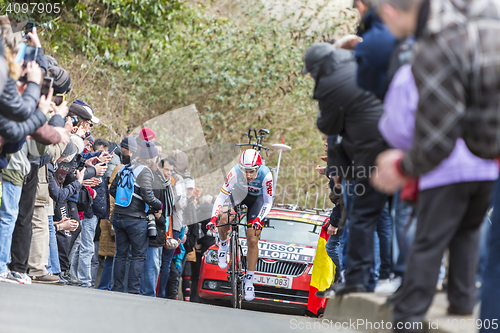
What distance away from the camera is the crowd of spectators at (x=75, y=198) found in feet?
18.1

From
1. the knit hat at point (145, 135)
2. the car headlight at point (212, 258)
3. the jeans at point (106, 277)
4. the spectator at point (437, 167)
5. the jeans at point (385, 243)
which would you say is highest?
the knit hat at point (145, 135)

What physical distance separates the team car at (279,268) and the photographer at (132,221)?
Result: 205 centimetres

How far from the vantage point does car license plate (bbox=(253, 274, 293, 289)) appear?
10531mm

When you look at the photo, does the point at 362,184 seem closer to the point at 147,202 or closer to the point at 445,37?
the point at 445,37

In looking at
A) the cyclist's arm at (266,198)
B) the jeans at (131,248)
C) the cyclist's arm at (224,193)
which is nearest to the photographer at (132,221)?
the jeans at (131,248)

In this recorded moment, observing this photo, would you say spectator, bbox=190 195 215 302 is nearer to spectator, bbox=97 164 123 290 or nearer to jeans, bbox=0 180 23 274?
spectator, bbox=97 164 123 290

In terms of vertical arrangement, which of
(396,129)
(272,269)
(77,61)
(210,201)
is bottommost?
(272,269)

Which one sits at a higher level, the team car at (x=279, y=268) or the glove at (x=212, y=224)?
the glove at (x=212, y=224)

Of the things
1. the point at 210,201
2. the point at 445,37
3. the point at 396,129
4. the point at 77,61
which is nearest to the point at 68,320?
the point at 396,129

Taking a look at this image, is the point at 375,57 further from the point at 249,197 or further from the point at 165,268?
the point at 165,268

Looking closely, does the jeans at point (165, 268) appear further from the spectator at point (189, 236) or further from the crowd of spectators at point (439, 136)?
the crowd of spectators at point (439, 136)

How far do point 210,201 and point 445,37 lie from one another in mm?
12610

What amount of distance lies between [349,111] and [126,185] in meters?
5.39

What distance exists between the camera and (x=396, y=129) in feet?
11.2
